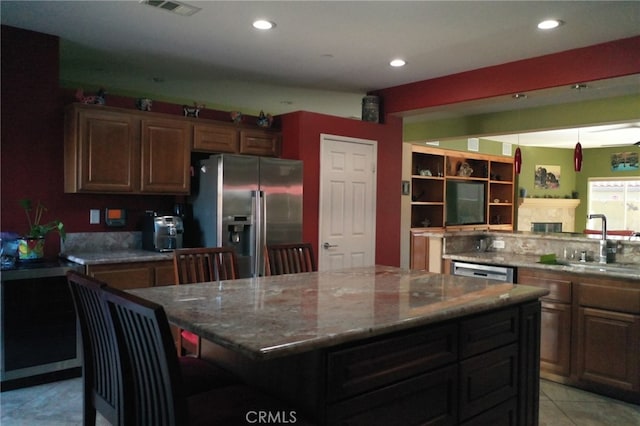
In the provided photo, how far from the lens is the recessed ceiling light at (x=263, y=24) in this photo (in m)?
3.31

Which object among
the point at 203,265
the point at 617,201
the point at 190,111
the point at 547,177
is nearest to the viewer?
the point at 203,265

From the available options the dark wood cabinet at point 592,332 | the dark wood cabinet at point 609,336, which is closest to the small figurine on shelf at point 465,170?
the dark wood cabinet at point 592,332

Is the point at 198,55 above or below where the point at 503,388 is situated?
above

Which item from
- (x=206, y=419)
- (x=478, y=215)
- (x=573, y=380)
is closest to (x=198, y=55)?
(x=206, y=419)

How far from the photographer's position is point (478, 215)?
821 cm

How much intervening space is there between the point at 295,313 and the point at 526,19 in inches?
108

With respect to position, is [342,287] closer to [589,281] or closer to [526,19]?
[589,281]

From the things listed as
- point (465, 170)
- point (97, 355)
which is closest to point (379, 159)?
point (465, 170)

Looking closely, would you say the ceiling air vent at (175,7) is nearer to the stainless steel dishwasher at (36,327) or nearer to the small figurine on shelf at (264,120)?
the small figurine on shelf at (264,120)

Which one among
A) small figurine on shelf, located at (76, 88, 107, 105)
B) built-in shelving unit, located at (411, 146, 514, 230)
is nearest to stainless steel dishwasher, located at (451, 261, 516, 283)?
built-in shelving unit, located at (411, 146, 514, 230)

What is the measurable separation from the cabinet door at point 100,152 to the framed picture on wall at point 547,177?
803cm

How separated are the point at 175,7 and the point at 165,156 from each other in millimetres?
1435

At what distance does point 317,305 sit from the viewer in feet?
6.14

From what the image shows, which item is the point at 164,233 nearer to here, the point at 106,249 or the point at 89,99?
the point at 106,249
